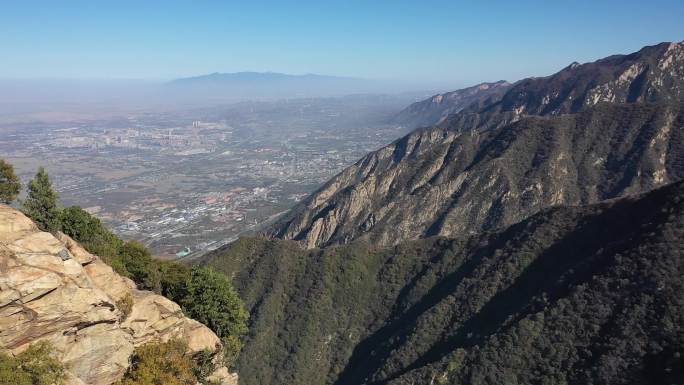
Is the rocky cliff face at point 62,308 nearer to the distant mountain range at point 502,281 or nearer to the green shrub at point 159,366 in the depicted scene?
the green shrub at point 159,366

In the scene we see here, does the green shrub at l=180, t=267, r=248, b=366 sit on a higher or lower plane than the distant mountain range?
higher

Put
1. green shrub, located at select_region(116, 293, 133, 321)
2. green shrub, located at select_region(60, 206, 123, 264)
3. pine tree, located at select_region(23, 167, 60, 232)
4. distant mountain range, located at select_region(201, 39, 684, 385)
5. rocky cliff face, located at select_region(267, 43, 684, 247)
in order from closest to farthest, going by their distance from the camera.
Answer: green shrub, located at select_region(116, 293, 133, 321)
pine tree, located at select_region(23, 167, 60, 232)
green shrub, located at select_region(60, 206, 123, 264)
distant mountain range, located at select_region(201, 39, 684, 385)
rocky cliff face, located at select_region(267, 43, 684, 247)

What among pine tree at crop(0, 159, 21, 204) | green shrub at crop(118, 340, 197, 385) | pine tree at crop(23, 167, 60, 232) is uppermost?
pine tree at crop(0, 159, 21, 204)

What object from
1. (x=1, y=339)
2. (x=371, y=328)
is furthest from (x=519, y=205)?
(x=1, y=339)

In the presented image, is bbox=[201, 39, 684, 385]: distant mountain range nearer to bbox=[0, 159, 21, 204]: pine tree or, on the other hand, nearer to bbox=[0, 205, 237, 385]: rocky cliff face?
bbox=[0, 205, 237, 385]: rocky cliff face

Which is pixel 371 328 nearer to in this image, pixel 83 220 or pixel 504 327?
pixel 504 327

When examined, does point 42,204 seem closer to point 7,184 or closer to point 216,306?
point 7,184

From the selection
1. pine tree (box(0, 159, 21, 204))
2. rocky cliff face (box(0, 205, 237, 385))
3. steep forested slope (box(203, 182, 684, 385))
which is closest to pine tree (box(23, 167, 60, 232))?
pine tree (box(0, 159, 21, 204))

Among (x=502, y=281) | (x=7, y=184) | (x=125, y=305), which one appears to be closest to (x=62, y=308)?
(x=125, y=305)

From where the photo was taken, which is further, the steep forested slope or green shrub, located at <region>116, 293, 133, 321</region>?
the steep forested slope
